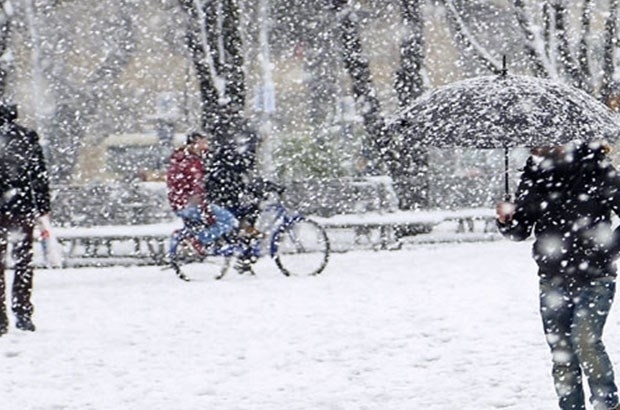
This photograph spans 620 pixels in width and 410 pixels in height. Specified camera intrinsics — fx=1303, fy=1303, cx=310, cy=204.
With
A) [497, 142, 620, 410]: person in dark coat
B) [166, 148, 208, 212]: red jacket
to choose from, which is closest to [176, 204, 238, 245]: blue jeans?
[166, 148, 208, 212]: red jacket

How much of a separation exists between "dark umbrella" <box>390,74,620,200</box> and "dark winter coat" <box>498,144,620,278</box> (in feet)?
3.23

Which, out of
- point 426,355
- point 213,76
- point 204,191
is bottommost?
point 426,355

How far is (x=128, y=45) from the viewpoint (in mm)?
43125

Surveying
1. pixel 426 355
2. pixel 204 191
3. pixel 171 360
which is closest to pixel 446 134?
pixel 426 355

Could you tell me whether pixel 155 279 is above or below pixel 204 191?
below

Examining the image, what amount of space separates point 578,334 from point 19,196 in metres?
5.84

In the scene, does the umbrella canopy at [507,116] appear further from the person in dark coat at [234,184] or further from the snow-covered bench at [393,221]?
the snow-covered bench at [393,221]

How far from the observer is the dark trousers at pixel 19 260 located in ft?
35.8

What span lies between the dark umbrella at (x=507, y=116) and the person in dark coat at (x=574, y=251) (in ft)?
3.17

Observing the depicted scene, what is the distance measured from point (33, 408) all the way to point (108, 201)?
43.1 feet

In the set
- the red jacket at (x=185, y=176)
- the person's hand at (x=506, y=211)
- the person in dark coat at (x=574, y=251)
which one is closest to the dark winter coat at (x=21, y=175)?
the red jacket at (x=185, y=176)

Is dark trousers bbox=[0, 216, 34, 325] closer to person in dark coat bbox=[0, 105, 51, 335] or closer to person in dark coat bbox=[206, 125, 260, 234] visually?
person in dark coat bbox=[0, 105, 51, 335]

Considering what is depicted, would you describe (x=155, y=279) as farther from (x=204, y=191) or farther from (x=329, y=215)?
(x=329, y=215)

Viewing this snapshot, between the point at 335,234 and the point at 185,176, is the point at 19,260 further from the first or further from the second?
the point at 335,234
